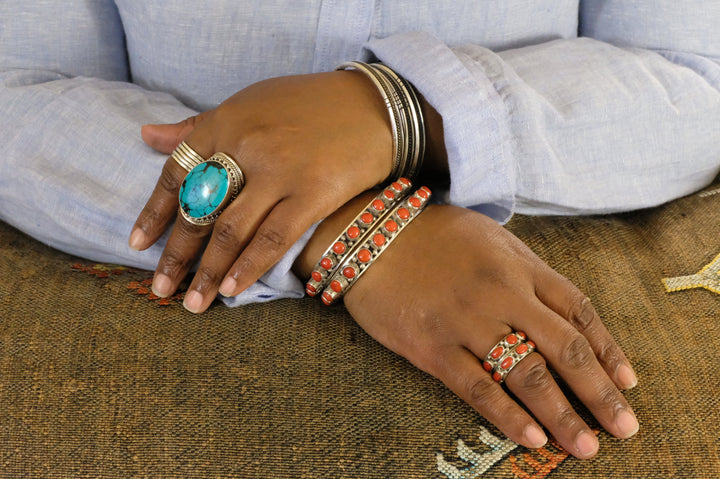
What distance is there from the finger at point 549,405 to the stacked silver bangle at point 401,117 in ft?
0.69

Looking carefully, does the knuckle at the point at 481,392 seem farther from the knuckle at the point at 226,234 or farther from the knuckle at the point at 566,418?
the knuckle at the point at 226,234

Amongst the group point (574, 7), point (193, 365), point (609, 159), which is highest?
point (574, 7)

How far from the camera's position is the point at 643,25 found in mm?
683

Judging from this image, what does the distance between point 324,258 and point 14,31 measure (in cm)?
48

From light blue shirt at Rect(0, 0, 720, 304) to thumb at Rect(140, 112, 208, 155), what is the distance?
0.05 ft

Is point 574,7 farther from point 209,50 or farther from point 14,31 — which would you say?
point 14,31

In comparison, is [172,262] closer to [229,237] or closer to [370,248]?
[229,237]

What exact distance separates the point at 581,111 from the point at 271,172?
12.6 inches

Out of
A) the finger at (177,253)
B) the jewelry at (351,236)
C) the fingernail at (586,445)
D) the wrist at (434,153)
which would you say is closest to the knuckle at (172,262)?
the finger at (177,253)

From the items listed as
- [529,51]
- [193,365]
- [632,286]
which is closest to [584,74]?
[529,51]

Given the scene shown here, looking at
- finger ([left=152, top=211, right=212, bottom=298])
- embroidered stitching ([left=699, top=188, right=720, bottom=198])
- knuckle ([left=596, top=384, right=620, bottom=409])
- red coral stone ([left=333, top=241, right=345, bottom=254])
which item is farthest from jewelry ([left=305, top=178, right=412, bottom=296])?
embroidered stitching ([left=699, top=188, right=720, bottom=198])

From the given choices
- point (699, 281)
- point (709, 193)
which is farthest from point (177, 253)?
point (709, 193)

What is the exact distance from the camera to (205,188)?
18.7 inches

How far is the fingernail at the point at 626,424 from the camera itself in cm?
41
